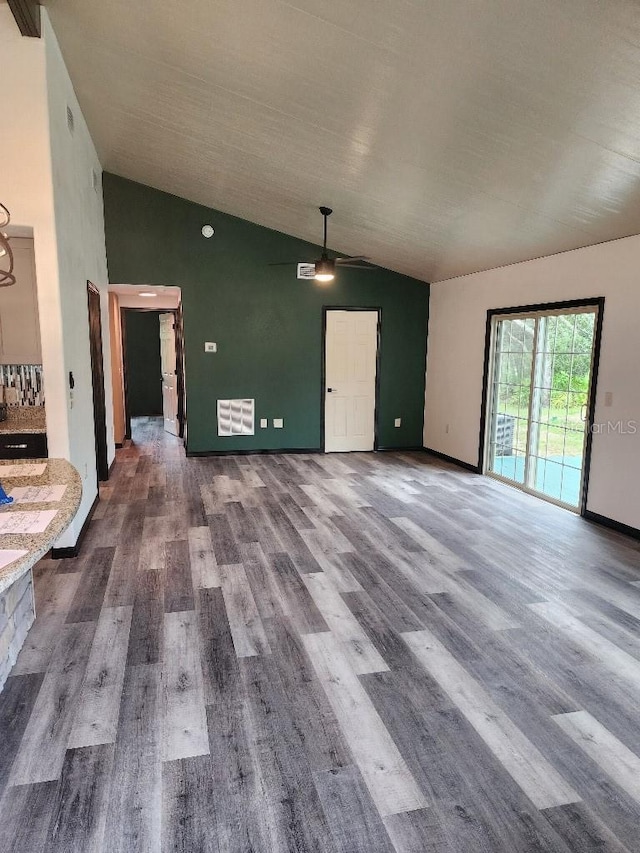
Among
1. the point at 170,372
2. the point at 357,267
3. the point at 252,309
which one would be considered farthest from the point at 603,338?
the point at 170,372

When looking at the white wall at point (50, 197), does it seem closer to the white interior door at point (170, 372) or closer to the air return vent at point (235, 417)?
the air return vent at point (235, 417)

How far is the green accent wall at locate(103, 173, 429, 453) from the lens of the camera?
21.8 ft

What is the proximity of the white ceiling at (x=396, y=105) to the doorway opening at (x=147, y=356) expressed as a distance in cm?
261

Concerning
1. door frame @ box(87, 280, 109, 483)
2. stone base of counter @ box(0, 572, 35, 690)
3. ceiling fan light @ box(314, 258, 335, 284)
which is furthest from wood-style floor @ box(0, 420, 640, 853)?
ceiling fan light @ box(314, 258, 335, 284)

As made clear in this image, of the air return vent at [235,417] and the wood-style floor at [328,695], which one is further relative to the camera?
the air return vent at [235,417]

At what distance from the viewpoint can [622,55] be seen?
2336 millimetres

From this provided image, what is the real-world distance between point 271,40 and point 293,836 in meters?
3.70

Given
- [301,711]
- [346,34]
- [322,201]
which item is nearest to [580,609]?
[301,711]

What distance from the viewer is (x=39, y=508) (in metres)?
1.81

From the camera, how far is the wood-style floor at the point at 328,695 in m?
1.67

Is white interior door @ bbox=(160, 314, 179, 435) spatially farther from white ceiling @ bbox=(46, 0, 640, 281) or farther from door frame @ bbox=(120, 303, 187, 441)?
white ceiling @ bbox=(46, 0, 640, 281)

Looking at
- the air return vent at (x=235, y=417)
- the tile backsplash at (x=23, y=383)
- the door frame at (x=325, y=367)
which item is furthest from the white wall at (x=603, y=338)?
the tile backsplash at (x=23, y=383)

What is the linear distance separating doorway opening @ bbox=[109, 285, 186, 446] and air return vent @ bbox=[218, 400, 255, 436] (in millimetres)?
554

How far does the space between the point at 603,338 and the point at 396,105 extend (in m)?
2.57
